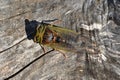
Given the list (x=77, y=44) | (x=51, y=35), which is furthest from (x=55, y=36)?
(x=77, y=44)

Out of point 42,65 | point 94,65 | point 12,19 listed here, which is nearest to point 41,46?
point 42,65

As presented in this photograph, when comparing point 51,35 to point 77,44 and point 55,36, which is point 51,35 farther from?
point 77,44

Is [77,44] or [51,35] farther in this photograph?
[51,35]

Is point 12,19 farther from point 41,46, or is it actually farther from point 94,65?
point 94,65

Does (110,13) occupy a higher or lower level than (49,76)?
higher

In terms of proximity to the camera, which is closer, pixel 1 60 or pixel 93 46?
pixel 1 60
